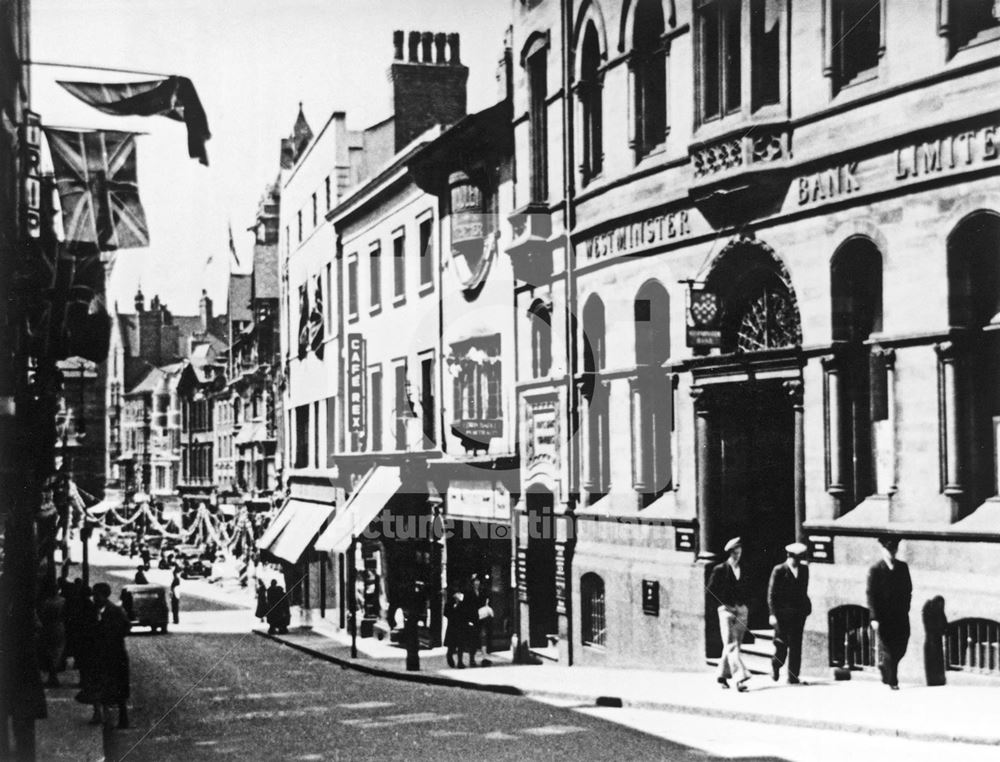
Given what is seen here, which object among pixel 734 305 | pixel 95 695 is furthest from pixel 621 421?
pixel 95 695

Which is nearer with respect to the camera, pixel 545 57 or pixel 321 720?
pixel 321 720

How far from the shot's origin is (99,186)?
48.1 ft

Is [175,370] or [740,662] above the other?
[175,370]

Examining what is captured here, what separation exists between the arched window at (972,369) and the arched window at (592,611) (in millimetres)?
6549

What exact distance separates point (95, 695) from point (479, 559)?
8.71 metres

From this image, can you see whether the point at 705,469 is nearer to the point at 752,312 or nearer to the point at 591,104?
the point at 752,312

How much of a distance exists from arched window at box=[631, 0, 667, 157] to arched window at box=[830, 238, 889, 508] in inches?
153

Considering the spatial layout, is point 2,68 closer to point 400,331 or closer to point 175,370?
point 400,331

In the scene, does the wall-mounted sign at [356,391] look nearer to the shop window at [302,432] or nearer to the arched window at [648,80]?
the shop window at [302,432]

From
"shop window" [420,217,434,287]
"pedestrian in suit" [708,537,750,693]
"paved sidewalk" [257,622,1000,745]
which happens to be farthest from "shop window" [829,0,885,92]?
"shop window" [420,217,434,287]

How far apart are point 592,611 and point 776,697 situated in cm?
507

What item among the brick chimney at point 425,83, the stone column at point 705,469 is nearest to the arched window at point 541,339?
the stone column at point 705,469

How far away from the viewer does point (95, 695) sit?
14383 mm

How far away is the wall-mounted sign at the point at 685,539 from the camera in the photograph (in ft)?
51.6
